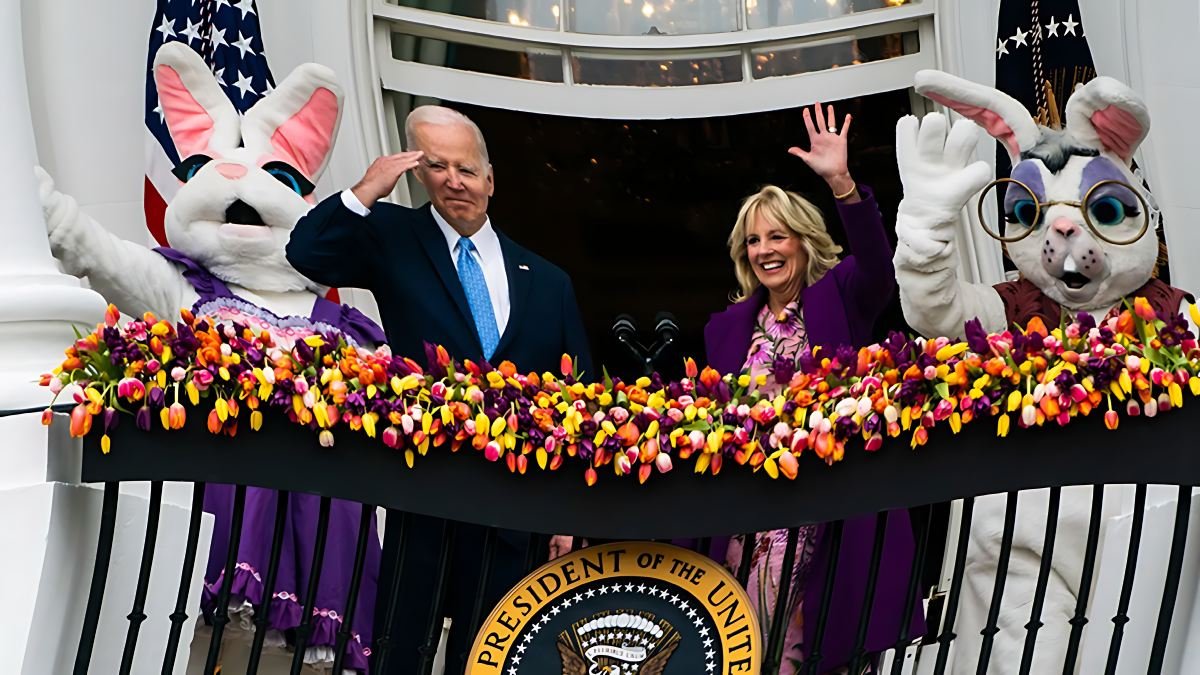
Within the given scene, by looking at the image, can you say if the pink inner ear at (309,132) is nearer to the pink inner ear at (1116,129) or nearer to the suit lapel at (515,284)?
the suit lapel at (515,284)

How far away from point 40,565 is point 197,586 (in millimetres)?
383

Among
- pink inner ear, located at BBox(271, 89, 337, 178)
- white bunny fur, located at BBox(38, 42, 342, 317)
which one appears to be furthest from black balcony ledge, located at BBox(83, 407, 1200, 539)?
pink inner ear, located at BBox(271, 89, 337, 178)

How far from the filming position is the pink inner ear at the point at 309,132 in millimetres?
4348

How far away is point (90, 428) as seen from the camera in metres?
2.56

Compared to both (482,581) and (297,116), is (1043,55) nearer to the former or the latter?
(297,116)

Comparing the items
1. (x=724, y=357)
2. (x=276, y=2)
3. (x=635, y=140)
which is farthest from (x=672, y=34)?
(x=724, y=357)

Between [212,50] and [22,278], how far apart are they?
259cm

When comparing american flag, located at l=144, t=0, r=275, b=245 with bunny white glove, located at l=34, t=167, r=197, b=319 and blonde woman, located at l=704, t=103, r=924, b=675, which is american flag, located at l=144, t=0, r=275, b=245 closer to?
bunny white glove, located at l=34, t=167, r=197, b=319

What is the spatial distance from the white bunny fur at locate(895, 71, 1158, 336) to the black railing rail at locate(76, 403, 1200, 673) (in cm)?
72

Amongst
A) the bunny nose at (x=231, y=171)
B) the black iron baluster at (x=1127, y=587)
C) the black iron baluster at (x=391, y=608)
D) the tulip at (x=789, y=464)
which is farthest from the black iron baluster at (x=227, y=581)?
the bunny nose at (x=231, y=171)

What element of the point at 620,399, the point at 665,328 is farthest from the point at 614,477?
the point at 665,328

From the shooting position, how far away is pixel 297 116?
4.38 m

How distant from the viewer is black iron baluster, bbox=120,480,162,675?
8.50 feet

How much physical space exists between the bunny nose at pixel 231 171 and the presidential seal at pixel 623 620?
1.98m
